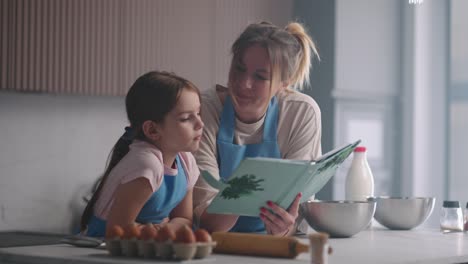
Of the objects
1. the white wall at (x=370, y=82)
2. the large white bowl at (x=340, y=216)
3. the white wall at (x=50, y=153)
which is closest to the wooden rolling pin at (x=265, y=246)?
the large white bowl at (x=340, y=216)

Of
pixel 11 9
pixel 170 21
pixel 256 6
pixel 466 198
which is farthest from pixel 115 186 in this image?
pixel 466 198

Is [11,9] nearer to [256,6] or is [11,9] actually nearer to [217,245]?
[256,6]

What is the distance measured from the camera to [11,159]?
3068 millimetres

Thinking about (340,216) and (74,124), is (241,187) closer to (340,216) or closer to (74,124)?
(340,216)

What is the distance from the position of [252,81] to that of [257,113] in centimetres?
11

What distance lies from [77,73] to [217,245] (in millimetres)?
1528

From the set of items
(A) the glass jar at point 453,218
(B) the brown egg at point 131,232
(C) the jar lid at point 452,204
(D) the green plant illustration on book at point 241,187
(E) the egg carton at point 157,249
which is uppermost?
(D) the green plant illustration on book at point 241,187

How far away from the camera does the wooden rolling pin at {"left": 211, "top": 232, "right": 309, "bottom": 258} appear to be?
158 centimetres

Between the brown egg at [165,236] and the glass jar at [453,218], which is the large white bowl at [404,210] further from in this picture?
the brown egg at [165,236]

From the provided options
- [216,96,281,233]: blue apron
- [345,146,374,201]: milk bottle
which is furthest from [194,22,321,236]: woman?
[345,146,374,201]: milk bottle

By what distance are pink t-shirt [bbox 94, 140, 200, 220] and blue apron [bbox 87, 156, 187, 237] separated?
2 cm

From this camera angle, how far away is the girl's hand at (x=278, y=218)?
2080 millimetres

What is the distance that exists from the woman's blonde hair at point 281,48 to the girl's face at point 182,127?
0.37m

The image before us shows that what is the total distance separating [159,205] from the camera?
207 cm
